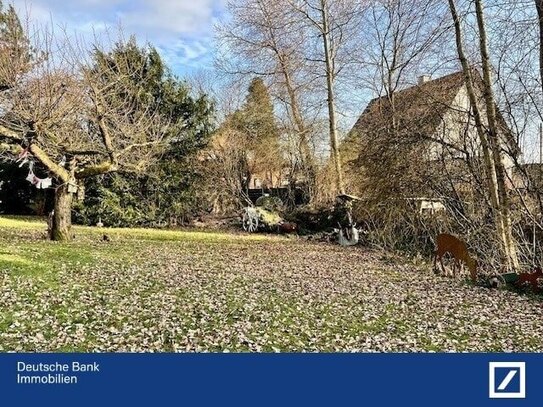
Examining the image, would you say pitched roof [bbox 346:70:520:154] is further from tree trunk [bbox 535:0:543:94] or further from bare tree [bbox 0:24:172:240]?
bare tree [bbox 0:24:172:240]

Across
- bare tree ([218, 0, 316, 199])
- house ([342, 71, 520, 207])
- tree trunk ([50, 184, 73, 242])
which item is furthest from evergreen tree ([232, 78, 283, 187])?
tree trunk ([50, 184, 73, 242])

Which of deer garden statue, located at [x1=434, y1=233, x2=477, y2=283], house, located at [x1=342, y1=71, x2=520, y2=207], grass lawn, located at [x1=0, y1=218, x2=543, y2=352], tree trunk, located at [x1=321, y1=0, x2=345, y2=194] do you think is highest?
tree trunk, located at [x1=321, y1=0, x2=345, y2=194]

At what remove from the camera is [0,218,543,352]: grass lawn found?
199 inches

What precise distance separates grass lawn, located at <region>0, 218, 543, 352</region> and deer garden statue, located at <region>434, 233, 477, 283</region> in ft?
1.65

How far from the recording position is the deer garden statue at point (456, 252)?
988cm

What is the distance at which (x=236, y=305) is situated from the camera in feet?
21.9

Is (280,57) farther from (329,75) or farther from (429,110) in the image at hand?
(429,110)

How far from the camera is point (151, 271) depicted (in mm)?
9094

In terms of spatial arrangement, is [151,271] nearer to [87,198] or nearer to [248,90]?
[87,198]

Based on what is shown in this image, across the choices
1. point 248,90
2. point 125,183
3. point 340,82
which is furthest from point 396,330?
point 248,90

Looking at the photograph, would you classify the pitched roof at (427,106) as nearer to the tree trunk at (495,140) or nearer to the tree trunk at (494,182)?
the tree trunk at (494,182)

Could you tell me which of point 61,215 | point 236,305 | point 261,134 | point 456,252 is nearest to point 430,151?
point 456,252

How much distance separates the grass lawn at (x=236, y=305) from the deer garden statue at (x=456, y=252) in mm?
502

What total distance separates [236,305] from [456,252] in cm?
524
